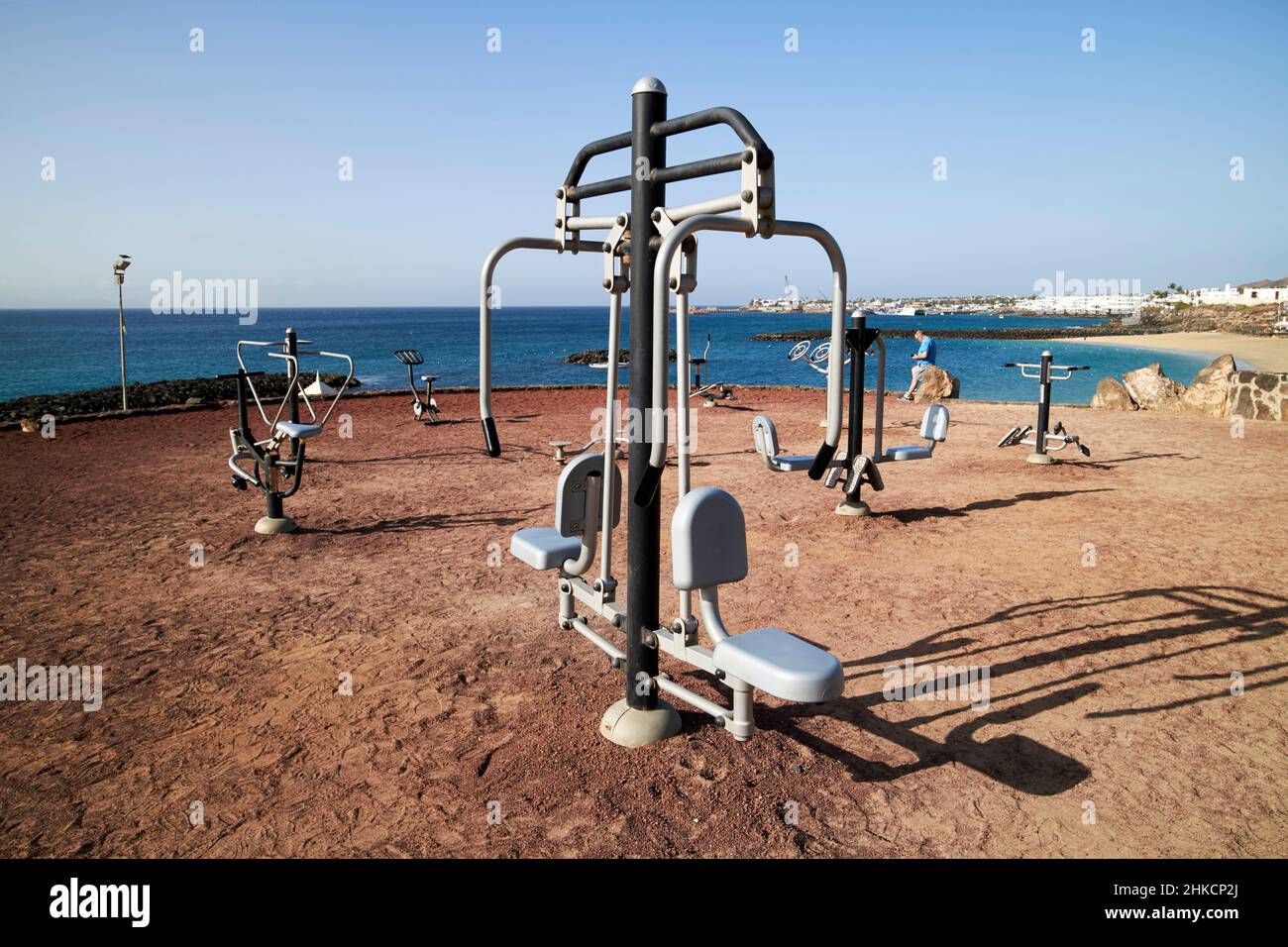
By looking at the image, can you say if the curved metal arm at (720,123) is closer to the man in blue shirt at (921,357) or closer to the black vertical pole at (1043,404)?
the black vertical pole at (1043,404)

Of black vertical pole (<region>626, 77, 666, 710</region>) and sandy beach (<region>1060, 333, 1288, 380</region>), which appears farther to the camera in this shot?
sandy beach (<region>1060, 333, 1288, 380</region>)

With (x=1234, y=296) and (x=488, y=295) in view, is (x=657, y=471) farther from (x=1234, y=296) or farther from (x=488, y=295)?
(x=1234, y=296)

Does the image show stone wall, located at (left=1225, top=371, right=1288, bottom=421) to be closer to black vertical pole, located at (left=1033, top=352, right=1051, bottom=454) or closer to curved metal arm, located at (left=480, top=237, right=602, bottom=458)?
black vertical pole, located at (left=1033, top=352, right=1051, bottom=454)

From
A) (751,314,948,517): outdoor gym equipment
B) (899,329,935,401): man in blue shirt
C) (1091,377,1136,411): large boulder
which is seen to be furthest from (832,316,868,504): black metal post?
(1091,377,1136,411): large boulder

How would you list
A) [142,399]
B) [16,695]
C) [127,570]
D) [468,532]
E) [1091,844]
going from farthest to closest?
[142,399] → [468,532] → [127,570] → [16,695] → [1091,844]

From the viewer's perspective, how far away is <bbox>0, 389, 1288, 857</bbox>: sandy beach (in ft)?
9.98

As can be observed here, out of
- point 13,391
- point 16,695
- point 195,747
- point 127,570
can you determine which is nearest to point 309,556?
point 127,570

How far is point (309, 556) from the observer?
6473 millimetres

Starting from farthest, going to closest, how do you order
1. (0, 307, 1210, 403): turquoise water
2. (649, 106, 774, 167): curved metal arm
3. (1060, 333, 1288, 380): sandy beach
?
(0, 307, 1210, 403): turquoise water, (1060, 333, 1288, 380): sandy beach, (649, 106, 774, 167): curved metal arm

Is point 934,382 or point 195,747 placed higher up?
point 934,382

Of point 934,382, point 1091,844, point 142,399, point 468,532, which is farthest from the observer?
point 142,399

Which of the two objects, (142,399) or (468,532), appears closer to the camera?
(468,532)
